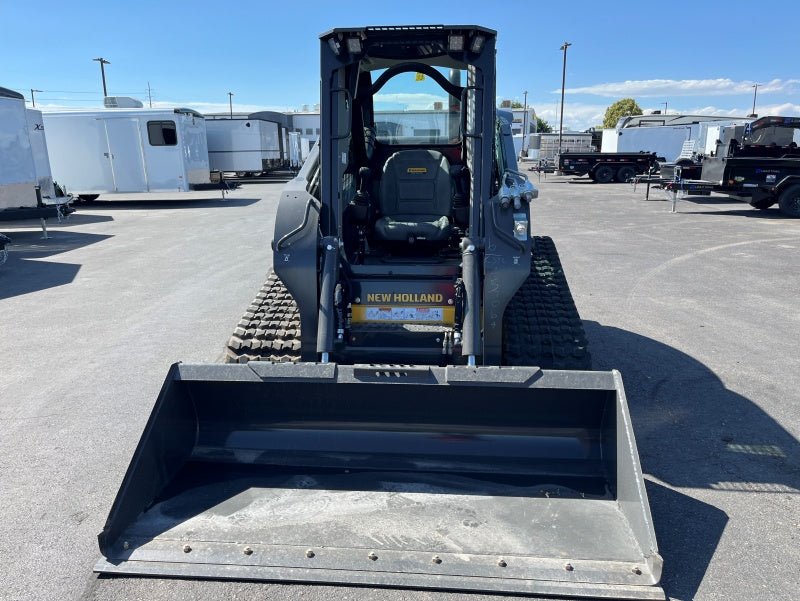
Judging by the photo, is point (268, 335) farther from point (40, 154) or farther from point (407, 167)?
point (40, 154)

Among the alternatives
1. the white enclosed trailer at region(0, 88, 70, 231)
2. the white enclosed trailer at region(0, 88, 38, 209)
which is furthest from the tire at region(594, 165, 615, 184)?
the white enclosed trailer at region(0, 88, 38, 209)

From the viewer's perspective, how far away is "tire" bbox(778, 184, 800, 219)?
15.8 m

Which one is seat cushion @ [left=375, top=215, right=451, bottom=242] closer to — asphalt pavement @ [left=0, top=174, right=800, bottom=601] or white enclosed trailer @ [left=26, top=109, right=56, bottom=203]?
asphalt pavement @ [left=0, top=174, right=800, bottom=601]

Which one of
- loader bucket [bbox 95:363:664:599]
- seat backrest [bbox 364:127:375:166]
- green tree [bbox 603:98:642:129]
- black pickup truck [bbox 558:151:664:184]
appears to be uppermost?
green tree [bbox 603:98:642:129]

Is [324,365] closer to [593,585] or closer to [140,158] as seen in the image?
[593,585]

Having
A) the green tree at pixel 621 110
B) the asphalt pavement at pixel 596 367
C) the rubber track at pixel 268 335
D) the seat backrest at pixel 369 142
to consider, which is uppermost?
the green tree at pixel 621 110

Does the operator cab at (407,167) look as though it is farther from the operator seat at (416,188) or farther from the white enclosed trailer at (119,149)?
the white enclosed trailer at (119,149)

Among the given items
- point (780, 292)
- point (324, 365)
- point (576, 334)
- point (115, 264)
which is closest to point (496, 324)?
point (576, 334)

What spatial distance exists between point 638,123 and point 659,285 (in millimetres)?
30770

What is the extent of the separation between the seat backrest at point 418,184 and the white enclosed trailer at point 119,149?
16082mm

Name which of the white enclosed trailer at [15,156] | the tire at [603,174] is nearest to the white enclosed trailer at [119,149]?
the white enclosed trailer at [15,156]

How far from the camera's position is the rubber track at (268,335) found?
14.1 feet

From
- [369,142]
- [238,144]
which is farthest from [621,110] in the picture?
[369,142]

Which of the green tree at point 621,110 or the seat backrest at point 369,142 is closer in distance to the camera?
the seat backrest at point 369,142
